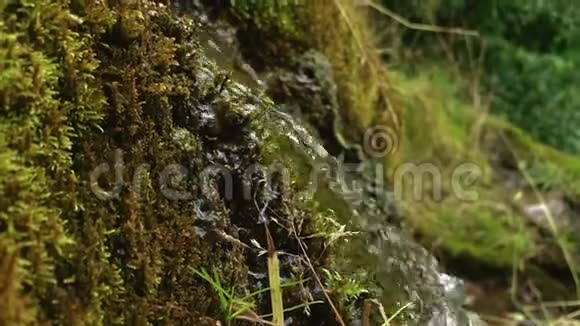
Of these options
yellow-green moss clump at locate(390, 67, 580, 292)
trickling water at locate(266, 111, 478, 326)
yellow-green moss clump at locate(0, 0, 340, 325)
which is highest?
yellow-green moss clump at locate(0, 0, 340, 325)

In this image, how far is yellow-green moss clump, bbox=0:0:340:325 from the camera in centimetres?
64

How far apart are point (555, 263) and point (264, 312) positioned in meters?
2.01

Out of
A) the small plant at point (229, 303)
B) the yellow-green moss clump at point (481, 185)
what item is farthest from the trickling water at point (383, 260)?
the yellow-green moss clump at point (481, 185)

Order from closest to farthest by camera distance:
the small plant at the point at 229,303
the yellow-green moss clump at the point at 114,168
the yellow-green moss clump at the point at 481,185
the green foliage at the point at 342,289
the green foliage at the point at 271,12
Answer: the yellow-green moss clump at the point at 114,168 < the small plant at the point at 229,303 < the green foliage at the point at 342,289 < the green foliage at the point at 271,12 < the yellow-green moss clump at the point at 481,185

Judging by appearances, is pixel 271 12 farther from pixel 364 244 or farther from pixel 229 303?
pixel 229 303

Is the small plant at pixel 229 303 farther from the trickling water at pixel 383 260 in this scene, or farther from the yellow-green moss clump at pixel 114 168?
the trickling water at pixel 383 260

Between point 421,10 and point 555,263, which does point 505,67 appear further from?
point 555,263

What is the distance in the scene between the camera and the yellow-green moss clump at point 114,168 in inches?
25.1

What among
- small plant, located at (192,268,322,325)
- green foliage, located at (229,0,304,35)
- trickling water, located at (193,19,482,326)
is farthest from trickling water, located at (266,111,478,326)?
green foliage, located at (229,0,304,35)

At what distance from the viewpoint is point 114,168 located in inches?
29.5

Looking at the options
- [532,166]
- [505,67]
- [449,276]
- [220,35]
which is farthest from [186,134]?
[505,67]

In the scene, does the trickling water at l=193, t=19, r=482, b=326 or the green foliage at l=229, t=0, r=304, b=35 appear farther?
the green foliage at l=229, t=0, r=304, b=35

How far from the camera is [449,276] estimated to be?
1263mm

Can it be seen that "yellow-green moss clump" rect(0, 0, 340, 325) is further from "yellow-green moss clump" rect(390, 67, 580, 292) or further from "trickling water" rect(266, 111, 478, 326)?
"yellow-green moss clump" rect(390, 67, 580, 292)
